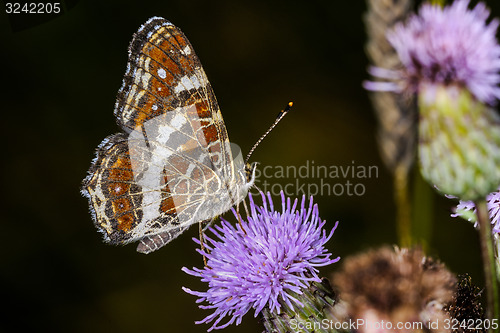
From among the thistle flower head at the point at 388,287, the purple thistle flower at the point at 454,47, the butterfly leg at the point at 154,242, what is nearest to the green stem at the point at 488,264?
the thistle flower head at the point at 388,287

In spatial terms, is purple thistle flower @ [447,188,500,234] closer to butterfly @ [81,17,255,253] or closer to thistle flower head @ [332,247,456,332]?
thistle flower head @ [332,247,456,332]

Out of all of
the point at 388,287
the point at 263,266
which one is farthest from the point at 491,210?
the point at 263,266

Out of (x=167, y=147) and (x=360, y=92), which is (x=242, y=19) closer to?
(x=360, y=92)

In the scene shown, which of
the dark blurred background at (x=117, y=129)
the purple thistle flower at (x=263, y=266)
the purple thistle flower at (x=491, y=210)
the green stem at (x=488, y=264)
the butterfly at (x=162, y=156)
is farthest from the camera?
the dark blurred background at (x=117, y=129)

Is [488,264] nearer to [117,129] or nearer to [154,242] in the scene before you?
[154,242]

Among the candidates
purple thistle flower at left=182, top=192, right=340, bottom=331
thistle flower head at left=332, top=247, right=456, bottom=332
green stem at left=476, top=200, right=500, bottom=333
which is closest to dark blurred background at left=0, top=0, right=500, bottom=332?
purple thistle flower at left=182, top=192, right=340, bottom=331

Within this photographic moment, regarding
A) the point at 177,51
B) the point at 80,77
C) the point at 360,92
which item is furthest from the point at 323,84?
the point at 80,77

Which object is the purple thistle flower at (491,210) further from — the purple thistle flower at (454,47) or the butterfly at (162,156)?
the butterfly at (162,156)
